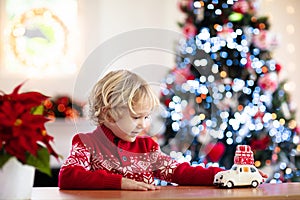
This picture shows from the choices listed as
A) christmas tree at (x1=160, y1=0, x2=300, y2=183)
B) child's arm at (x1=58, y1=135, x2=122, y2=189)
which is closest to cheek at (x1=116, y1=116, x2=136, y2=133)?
child's arm at (x1=58, y1=135, x2=122, y2=189)

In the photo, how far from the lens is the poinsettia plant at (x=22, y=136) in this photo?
4.68 ft

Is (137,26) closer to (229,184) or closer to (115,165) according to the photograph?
(115,165)

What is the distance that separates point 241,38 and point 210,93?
1.50 feet

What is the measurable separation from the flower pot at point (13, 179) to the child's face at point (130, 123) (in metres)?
0.42

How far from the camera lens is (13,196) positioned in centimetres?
149

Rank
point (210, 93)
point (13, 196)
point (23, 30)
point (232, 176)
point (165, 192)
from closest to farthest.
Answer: point (13, 196) < point (165, 192) < point (232, 176) < point (210, 93) < point (23, 30)

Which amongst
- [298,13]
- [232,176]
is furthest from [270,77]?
[232,176]

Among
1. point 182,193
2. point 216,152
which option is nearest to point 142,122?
point 182,193

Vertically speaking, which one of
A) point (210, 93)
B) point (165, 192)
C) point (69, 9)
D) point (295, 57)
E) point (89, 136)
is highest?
point (69, 9)

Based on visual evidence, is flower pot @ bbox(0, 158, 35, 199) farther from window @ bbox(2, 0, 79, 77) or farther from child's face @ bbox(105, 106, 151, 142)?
window @ bbox(2, 0, 79, 77)

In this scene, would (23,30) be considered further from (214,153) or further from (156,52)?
(214,153)

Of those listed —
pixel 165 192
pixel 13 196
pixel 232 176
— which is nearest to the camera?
pixel 13 196

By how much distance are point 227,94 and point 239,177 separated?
2399 mm

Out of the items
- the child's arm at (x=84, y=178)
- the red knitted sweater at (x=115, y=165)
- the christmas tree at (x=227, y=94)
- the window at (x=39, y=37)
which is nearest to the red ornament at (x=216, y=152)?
the christmas tree at (x=227, y=94)
